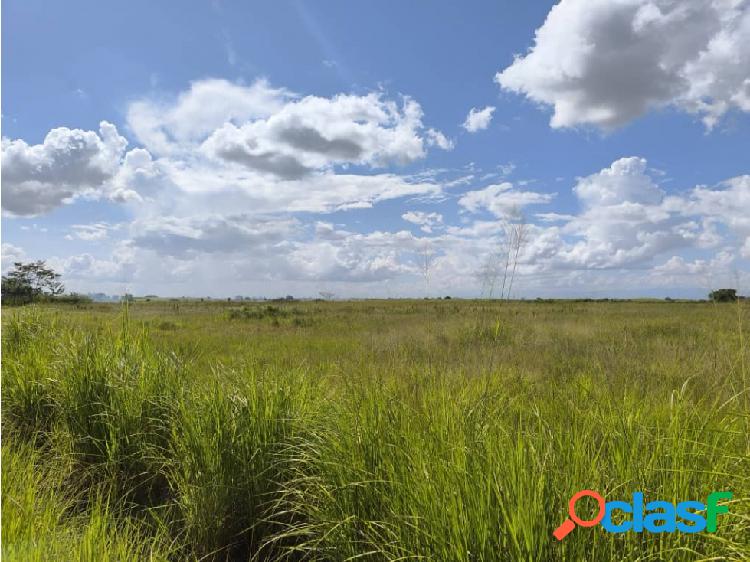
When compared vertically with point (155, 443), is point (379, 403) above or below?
above

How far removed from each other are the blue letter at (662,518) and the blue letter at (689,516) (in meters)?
0.03

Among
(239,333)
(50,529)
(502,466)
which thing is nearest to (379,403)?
(502,466)

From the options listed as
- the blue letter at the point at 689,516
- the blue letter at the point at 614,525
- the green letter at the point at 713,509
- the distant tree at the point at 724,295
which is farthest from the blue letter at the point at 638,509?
the distant tree at the point at 724,295

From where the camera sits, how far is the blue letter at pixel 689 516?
1.79 meters

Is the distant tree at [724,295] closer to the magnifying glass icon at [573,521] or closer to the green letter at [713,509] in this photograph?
the green letter at [713,509]

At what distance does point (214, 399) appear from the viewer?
3668 millimetres

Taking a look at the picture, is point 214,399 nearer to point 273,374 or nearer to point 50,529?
point 273,374

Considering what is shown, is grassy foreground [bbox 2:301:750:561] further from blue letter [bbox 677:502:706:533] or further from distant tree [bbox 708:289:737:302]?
distant tree [bbox 708:289:737:302]

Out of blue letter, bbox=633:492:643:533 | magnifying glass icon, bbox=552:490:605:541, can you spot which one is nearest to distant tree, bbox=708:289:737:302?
blue letter, bbox=633:492:643:533

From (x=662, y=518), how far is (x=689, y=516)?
0.44 ft

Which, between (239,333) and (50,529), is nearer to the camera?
(50,529)

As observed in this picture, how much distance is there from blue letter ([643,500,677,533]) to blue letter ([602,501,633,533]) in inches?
2.7

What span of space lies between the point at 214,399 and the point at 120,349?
230cm

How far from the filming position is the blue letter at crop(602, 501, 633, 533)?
5.85ft
